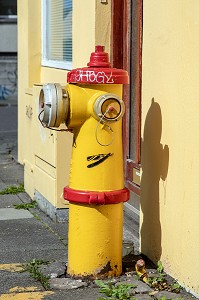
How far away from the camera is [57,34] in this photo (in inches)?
341

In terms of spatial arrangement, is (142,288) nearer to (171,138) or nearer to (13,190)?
(171,138)

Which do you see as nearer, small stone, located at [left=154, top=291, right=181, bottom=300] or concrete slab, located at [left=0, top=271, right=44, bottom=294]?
small stone, located at [left=154, top=291, right=181, bottom=300]

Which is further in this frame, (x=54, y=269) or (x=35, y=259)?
(x=35, y=259)

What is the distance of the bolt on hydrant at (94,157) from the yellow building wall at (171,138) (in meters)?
0.34

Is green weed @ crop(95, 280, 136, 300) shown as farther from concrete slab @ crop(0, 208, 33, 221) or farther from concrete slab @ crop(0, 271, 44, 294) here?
concrete slab @ crop(0, 208, 33, 221)

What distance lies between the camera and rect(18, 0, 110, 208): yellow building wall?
6691 millimetres

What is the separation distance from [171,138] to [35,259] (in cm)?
149

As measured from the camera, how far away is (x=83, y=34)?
6.95 metres

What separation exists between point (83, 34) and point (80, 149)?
84.1 inches

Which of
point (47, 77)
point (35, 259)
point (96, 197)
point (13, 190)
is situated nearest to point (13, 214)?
point (13, 190)

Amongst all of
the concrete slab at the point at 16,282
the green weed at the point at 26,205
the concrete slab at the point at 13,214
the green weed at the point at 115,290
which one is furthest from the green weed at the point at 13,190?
the green weed at the point at 115,290

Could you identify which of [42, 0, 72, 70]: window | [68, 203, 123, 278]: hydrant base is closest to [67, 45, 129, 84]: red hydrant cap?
[68, 203, 123, 278]: hydrant base

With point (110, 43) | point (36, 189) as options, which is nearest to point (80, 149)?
point (110, 43)

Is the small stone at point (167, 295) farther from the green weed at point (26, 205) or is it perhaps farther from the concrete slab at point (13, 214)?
the green weed at point (26, 205)
